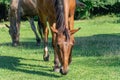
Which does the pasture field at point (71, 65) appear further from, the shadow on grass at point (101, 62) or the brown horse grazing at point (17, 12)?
the brown horse grazing at point (17, 12)

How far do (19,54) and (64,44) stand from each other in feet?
17.3

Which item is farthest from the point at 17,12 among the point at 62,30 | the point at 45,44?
the point at 62,30

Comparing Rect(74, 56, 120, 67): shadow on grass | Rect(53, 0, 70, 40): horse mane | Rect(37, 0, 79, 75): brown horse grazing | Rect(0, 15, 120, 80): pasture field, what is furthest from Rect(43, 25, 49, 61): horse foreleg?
Rect(53, 0, 70, 40): horse mane

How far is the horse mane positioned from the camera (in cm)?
855

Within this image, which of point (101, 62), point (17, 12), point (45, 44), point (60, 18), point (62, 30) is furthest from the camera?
point (17, 12)

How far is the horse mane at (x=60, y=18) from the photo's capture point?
28.1ft

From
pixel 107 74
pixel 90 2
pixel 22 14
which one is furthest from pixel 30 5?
pixel 90 2

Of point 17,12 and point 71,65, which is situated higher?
point 17,12

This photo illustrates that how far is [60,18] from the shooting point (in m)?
8.77

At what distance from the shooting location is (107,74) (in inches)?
372

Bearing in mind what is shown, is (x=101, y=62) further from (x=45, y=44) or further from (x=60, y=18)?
(x=60, y=18)

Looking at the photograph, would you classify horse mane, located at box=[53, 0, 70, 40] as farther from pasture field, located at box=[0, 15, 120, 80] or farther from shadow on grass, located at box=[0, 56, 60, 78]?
shadow on grass, located at box=[0, 56, 60, 78]

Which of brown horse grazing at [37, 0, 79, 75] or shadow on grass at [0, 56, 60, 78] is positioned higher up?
brown horse grazing at [37, 0, 79, 75]

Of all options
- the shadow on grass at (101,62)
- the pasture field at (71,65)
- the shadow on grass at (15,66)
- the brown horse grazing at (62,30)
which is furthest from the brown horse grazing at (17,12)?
the brown horse grazing at (62,30)
